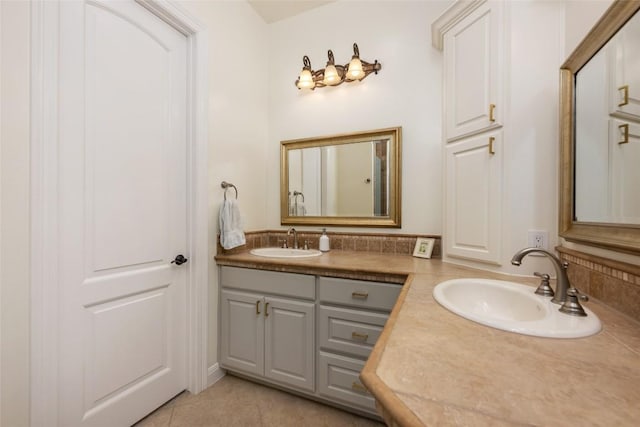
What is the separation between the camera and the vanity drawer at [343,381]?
56.7 inches

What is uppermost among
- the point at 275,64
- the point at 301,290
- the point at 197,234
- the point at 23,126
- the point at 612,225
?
the point at 275,64

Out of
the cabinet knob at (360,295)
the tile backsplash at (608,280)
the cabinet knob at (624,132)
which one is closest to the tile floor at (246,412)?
the cabinet knob at (360,295)

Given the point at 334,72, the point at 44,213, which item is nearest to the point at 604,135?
the point at 334,72

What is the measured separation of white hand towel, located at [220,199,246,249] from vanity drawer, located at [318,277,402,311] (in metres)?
0.67

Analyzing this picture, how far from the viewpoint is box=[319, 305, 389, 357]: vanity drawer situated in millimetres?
1425

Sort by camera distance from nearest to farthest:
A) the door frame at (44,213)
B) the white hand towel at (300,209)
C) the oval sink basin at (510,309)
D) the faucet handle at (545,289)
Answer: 1. the oval sink basin at (510,309)
2. the faucet handle at (545,289)
3. the door frame at (44,213)
4. the white hand towel at (300,209)

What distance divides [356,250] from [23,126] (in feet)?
6.23

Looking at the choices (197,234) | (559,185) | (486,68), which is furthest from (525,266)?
A: (197,234)

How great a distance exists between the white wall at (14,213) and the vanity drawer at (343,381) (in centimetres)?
128

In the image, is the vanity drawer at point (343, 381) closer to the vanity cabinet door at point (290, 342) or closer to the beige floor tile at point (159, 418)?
the vanity cabinet door at point (290, 342)

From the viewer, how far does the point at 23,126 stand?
103 cm

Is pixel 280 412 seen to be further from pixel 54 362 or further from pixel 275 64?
pixel 275 64

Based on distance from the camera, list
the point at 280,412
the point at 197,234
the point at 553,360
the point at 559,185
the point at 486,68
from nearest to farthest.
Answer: the point at 553,360
the point at 559,185
the point at 486,68
the point at 280,412
the point at 197,234

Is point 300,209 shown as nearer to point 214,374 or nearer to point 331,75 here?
point 331,75
